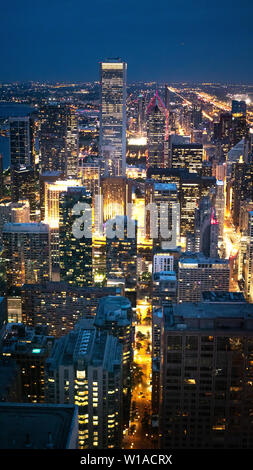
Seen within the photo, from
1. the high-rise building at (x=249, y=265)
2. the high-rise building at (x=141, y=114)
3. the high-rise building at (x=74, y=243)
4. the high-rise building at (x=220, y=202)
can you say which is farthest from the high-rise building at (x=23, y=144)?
the high-rise building at (x=249, y=265)

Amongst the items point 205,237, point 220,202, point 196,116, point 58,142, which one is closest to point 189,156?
point 220,202

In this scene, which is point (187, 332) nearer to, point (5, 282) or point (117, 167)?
point (5, 282)

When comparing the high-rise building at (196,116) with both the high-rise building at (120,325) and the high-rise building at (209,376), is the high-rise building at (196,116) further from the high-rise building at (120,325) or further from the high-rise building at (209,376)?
the high-rise building at (209,376)

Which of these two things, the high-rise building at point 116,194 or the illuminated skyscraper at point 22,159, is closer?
the illuminated skyscraper at point 22,159

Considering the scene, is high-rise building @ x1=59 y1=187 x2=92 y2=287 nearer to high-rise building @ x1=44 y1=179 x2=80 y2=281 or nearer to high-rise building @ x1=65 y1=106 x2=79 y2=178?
high-rise building @ x1=44 y1=179 x2=80 y2=281

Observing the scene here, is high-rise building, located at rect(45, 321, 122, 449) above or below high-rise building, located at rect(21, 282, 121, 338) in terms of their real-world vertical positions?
above

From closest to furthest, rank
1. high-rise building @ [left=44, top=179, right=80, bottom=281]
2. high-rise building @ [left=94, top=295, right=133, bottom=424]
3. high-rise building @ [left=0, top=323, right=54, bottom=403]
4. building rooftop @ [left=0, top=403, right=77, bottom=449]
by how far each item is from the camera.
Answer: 1. building rooftop @ [left=0, top=403, right=77, bottom=449]
2. high-rise building @ [left=0, top=323, right=54, bottom=403]
3. high-rise building @ [left=94, top=295, right=133, bottom=424]
4. high-rise building @ [left=44, top=179, right=80, bottom=281]

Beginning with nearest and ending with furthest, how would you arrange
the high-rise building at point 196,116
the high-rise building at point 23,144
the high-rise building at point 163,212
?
the high-rise building at point 163,212 < the high-rise building at point 23,144 < the high-rise building at point 196,116

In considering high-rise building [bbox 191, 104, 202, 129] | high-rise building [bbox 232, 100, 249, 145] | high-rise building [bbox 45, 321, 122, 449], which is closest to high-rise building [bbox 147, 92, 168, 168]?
high-rise building [bbox 191, 104, 202, 129]

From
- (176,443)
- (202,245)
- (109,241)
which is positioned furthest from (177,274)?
(176,443)
